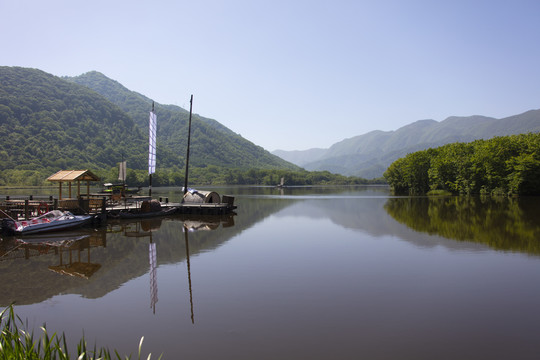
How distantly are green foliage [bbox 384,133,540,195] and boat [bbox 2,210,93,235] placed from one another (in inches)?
3019

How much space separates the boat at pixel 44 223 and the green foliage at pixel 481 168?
76690mm

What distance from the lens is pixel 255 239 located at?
2594 cm

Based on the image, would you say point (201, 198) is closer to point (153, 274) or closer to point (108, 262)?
point (108, 262)

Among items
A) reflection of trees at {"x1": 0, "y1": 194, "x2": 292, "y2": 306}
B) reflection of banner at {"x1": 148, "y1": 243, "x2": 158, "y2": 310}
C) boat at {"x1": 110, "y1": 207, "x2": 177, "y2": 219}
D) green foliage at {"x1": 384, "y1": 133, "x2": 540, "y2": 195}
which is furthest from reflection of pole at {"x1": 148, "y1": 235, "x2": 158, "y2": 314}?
green foliage at {"x1": 384, "y1": 133, "x2": 540, "y2": 195}

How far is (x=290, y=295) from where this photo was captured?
12.8 meters

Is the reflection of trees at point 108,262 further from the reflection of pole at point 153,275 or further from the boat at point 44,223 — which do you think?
the boat at point 44,223

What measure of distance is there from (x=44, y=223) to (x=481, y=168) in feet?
277

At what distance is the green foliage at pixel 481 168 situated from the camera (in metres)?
73.7

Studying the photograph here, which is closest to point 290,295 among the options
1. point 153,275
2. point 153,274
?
point 153,275

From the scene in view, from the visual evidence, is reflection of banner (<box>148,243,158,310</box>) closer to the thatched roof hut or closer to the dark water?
the dark water

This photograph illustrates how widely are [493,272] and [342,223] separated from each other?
1949 centimetres

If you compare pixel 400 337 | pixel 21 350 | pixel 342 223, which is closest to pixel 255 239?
pixel 342 223

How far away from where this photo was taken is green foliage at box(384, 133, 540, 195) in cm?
7369

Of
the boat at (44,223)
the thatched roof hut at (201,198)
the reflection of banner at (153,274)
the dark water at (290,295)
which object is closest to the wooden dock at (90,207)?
the thatched roof hut at (201,198)
